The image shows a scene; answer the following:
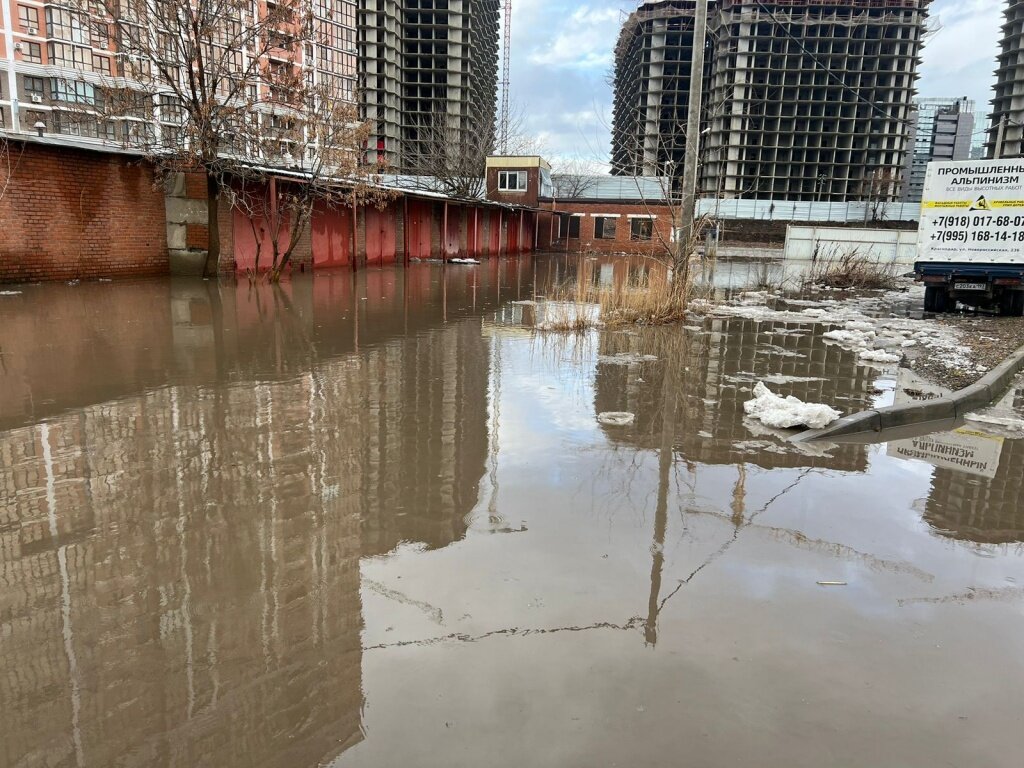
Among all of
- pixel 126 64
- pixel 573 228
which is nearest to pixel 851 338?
pixel 126 64

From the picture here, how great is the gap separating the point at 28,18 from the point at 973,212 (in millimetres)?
84752

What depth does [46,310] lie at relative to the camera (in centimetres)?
1156

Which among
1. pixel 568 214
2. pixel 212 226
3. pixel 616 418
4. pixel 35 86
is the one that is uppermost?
pixel 35 86

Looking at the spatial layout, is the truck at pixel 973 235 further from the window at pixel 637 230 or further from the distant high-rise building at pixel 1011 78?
the distant high-rise building at pixel 1011 78

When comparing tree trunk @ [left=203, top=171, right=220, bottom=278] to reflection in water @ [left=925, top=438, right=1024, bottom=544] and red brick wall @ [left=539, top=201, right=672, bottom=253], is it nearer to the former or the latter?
reflection in water @ [left=925, top=438, right=1024, bottom=544]

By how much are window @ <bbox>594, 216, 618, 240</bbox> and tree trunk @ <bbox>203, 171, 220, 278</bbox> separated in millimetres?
38408

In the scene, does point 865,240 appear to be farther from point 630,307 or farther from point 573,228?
point 573,228

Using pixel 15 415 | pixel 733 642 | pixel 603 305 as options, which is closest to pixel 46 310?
pixel 15 415

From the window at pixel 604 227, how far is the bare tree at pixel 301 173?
3423cm

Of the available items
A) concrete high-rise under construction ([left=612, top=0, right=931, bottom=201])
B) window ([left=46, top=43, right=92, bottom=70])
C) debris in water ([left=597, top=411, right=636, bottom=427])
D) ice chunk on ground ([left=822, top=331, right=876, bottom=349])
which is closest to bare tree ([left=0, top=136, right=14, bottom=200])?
debris in water ([left=597, top=411, right=636, bottom=427])

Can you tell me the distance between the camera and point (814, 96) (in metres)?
93.2

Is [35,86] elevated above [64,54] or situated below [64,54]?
below

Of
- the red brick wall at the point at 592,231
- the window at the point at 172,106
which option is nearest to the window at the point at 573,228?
the red brick wall at the point at 592,231

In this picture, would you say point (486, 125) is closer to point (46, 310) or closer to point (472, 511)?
point (46, 310)
